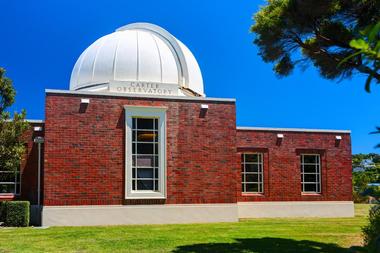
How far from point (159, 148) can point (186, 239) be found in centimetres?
639

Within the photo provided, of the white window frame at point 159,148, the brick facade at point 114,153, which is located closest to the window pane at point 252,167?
the brick facade at point 114,153

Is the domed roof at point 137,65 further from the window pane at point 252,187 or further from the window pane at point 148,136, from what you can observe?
the window pane at point 252,187

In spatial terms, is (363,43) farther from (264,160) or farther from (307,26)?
(264,160)

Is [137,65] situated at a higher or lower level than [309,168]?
higher

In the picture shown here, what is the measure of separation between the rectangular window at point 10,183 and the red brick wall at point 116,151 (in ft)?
8.55

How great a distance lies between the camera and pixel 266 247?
462 inches

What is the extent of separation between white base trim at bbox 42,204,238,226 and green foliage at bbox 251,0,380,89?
26.9 feet

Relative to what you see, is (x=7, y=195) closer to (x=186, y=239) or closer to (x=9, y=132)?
(x=9, y=132)

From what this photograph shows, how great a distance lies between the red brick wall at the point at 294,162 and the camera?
907 inches

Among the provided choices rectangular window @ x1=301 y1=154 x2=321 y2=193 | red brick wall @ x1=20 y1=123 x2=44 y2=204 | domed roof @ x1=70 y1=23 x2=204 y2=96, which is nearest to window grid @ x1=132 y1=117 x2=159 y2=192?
domed roof @ x1=70 y1=23 x2=204 y2=96

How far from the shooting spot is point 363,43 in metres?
2.25

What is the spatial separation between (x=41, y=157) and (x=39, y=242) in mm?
7389

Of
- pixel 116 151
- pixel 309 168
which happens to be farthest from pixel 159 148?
pixel 309 168

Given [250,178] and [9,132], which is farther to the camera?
[250,178]
